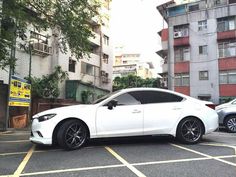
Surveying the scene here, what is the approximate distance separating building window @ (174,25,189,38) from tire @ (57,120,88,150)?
30.5 m

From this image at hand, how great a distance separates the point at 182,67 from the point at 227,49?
5.29 metres

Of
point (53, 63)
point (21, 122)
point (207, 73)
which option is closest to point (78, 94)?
point (53, 63)

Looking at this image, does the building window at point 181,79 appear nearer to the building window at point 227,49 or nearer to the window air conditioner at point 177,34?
the building window at point 227,49

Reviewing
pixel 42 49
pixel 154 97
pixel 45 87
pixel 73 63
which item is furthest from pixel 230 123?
pixel 73 63

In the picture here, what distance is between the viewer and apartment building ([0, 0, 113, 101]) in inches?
800

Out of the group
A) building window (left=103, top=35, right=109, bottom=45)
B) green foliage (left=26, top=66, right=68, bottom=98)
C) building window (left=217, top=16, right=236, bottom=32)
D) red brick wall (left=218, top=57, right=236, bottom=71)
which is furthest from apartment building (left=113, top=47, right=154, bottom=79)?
green foliage (left=26, top=66, right=68, bottom=98)

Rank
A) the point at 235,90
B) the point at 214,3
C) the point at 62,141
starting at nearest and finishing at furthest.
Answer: the point at 62,141 → the point at 235,90 → the point at 214,3

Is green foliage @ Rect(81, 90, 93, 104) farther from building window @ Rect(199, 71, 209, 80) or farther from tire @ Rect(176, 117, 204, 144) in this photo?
tire @ Rect(176, 117, 204, 144)

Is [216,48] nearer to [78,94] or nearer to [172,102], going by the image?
[78,94]

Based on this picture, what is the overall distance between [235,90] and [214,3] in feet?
34.3

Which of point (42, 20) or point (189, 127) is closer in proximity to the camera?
point (189, 127)

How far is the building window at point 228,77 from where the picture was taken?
1264 inches

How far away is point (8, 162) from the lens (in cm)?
612

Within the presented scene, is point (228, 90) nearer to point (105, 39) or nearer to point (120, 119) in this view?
point (105, 39)
